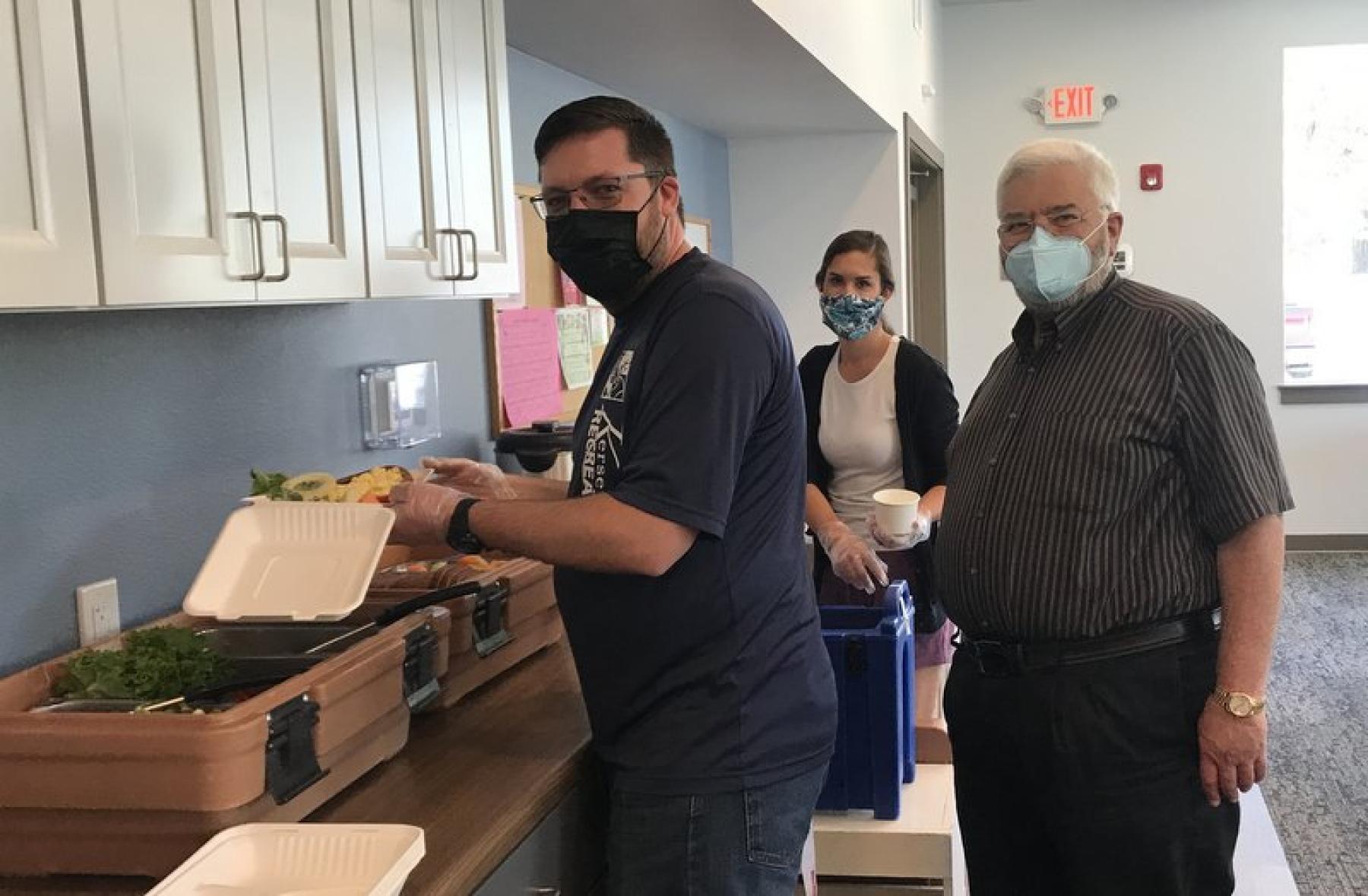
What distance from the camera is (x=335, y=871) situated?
1.19 m

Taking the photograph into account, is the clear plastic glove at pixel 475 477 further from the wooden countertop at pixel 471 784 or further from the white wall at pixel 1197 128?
the white wall at pixel 1197 128

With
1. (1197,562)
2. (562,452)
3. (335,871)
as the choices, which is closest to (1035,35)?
(562,452)

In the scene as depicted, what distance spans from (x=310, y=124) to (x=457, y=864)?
91 cm

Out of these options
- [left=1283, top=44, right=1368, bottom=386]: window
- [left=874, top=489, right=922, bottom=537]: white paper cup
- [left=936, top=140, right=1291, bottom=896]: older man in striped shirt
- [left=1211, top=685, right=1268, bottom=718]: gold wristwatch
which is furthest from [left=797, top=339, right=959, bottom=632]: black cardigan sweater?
[left=1283, top=44, right=1368, bottom=386]: window

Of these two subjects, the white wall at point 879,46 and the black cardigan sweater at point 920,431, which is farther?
the white wall at point 879,46

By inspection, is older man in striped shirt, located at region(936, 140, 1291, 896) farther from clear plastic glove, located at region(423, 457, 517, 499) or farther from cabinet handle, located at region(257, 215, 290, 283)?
cabinet handle, located at region(257, 215, 290, 283)

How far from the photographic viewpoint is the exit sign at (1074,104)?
22.2 feet

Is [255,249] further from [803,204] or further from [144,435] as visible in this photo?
[803,204]

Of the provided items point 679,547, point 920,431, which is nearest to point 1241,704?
point 679,547

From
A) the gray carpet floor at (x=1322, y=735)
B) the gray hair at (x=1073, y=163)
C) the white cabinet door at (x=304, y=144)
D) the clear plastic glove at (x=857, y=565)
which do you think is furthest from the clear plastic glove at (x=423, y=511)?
the gray carpet floor at (x=1322, y=735)

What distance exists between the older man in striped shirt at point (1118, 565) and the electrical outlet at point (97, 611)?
3.96ft

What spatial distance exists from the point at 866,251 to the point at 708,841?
1.71 metres

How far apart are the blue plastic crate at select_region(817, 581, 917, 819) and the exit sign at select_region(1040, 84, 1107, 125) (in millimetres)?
4972

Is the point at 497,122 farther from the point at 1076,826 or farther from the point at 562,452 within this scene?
the point at 1076,826
